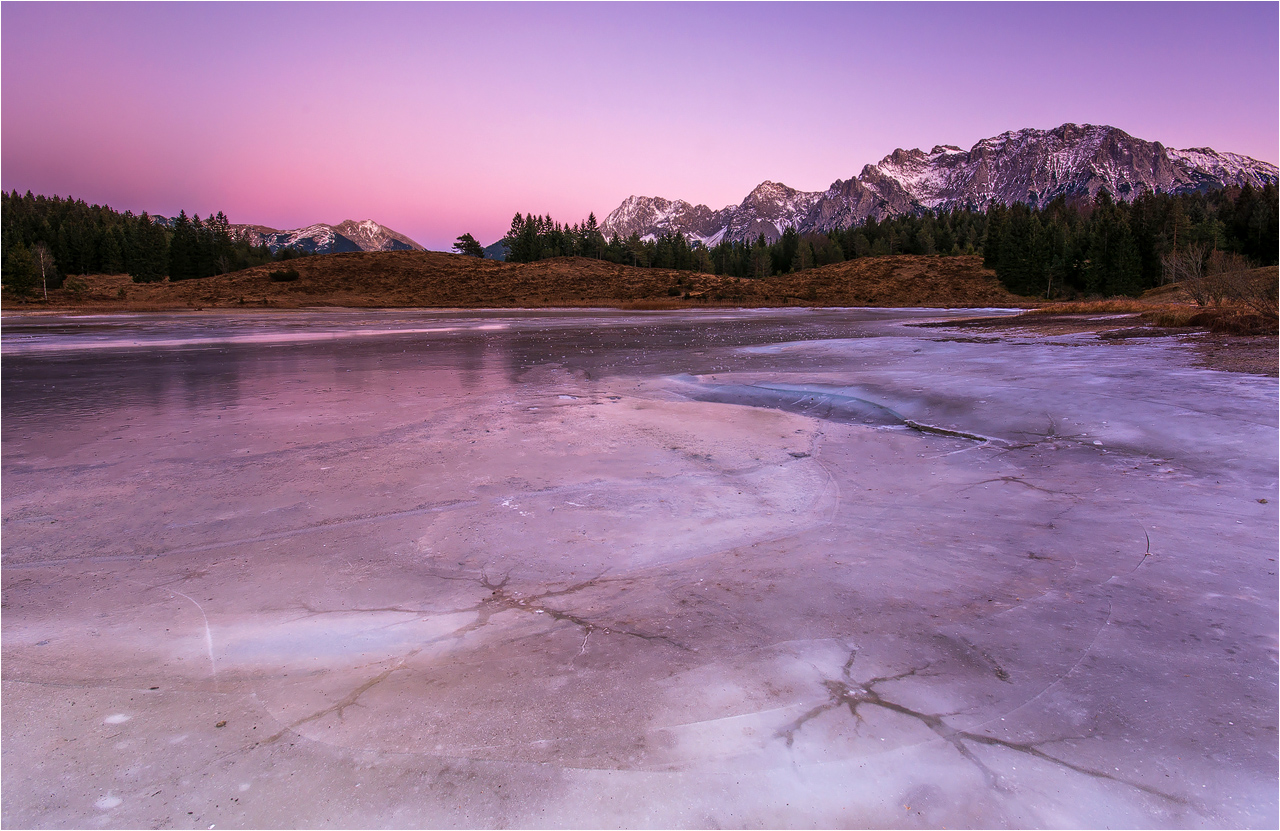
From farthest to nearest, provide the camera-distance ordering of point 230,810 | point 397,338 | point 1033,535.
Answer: point 397,338
point 1033,535
point 230,810

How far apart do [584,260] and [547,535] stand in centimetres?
8709

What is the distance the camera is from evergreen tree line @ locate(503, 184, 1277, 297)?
6969 centimetres

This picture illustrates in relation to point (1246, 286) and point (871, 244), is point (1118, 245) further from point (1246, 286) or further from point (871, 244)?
point (1246, 286)

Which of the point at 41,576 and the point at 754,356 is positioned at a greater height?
the point at 754,356

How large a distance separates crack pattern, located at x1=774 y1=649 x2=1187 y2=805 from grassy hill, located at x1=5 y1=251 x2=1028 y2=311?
53.9 m

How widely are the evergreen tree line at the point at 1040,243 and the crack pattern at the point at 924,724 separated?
59745 millimetres

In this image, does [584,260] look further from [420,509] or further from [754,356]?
[420,509]

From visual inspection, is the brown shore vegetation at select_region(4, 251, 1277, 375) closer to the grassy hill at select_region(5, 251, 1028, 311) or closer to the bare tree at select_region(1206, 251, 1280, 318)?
the grassy hill at select_region(5, 251, 1028, 311)

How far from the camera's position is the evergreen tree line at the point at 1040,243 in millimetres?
69688

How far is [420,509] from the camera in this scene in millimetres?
5473

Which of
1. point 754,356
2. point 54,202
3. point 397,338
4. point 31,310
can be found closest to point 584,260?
point 31,310

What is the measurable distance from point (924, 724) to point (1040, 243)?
8227 centimetres

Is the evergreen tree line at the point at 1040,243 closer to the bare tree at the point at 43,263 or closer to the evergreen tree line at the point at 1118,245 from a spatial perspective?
the evergreen tree line at the point at 1118,245

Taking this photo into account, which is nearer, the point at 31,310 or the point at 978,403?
the point at 978,403
